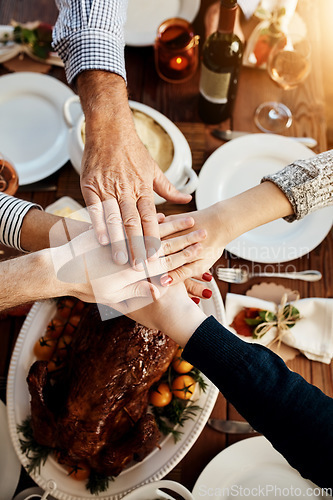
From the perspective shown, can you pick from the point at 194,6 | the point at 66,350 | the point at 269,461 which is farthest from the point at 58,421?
the point at 194,6

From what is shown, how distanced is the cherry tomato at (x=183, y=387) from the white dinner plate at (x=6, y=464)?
17.8 inches

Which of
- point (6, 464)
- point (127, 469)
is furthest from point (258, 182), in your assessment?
point (6, 464)

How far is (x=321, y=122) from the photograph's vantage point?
59.5 inches

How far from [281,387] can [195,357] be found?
18 centimetres

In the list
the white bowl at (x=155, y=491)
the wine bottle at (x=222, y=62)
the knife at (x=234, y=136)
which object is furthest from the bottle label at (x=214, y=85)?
the white bowl at (x=155, y=491)

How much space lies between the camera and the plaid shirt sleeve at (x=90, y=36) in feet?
4.10

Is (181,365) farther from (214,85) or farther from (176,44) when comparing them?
(176,44)

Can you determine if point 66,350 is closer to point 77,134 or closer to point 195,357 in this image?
point 195,357

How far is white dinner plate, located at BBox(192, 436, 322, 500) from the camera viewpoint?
109 centimetres

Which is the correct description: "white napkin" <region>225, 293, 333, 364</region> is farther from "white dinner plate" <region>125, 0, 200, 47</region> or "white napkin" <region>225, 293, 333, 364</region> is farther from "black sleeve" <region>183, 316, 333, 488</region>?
"white dinner plate" <region>125, 0, 200, 47</region>

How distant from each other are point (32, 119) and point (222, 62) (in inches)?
25.8

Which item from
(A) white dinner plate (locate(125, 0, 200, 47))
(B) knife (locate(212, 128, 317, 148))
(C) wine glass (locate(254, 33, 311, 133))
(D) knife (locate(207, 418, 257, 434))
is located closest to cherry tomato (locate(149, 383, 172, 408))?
(D) knife (locate(207, 418, 257, 434))

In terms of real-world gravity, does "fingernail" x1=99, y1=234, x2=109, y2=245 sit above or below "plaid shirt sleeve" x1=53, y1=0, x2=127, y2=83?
below

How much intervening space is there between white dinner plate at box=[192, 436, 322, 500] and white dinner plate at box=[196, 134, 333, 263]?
1.70 feet
